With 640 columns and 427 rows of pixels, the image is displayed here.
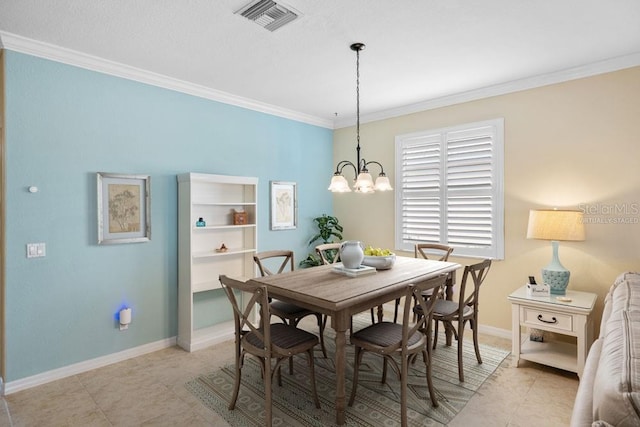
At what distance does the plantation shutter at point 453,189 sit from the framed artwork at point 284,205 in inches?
56.2

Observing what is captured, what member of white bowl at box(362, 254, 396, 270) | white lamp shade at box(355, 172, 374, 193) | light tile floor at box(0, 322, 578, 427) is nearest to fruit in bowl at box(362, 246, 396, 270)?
white bowl at box(362, 254, 396, 270)

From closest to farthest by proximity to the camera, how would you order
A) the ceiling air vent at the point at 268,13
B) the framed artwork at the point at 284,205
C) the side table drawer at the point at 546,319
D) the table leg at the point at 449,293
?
the ceiling air vent at the point at 268,13 < the side table drawer at the point at 546,319 < the table leg at the point at 449,293 < the framed artwork at the point at 284,205

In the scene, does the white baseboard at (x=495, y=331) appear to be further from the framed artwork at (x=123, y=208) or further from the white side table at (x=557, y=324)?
the framed artwork at (x=123, y=208)

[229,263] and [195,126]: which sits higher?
[195,126]

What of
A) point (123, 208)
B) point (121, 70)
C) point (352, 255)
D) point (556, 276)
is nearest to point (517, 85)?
point (556, 276)

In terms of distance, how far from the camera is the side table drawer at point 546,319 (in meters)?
2.88

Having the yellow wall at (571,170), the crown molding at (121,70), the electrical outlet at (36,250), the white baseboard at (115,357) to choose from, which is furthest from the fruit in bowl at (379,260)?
the electrical outlet at (36,250)

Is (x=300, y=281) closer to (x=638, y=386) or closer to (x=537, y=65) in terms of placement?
(x=638, y=386)

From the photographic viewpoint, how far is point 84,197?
3115 millimetres

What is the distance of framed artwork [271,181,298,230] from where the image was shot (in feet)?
15.4

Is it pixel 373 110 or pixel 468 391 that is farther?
pixel 373 110

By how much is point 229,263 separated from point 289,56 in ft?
7.82

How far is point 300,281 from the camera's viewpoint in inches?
110

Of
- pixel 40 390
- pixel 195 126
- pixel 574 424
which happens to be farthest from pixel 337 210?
pixel 574 424
